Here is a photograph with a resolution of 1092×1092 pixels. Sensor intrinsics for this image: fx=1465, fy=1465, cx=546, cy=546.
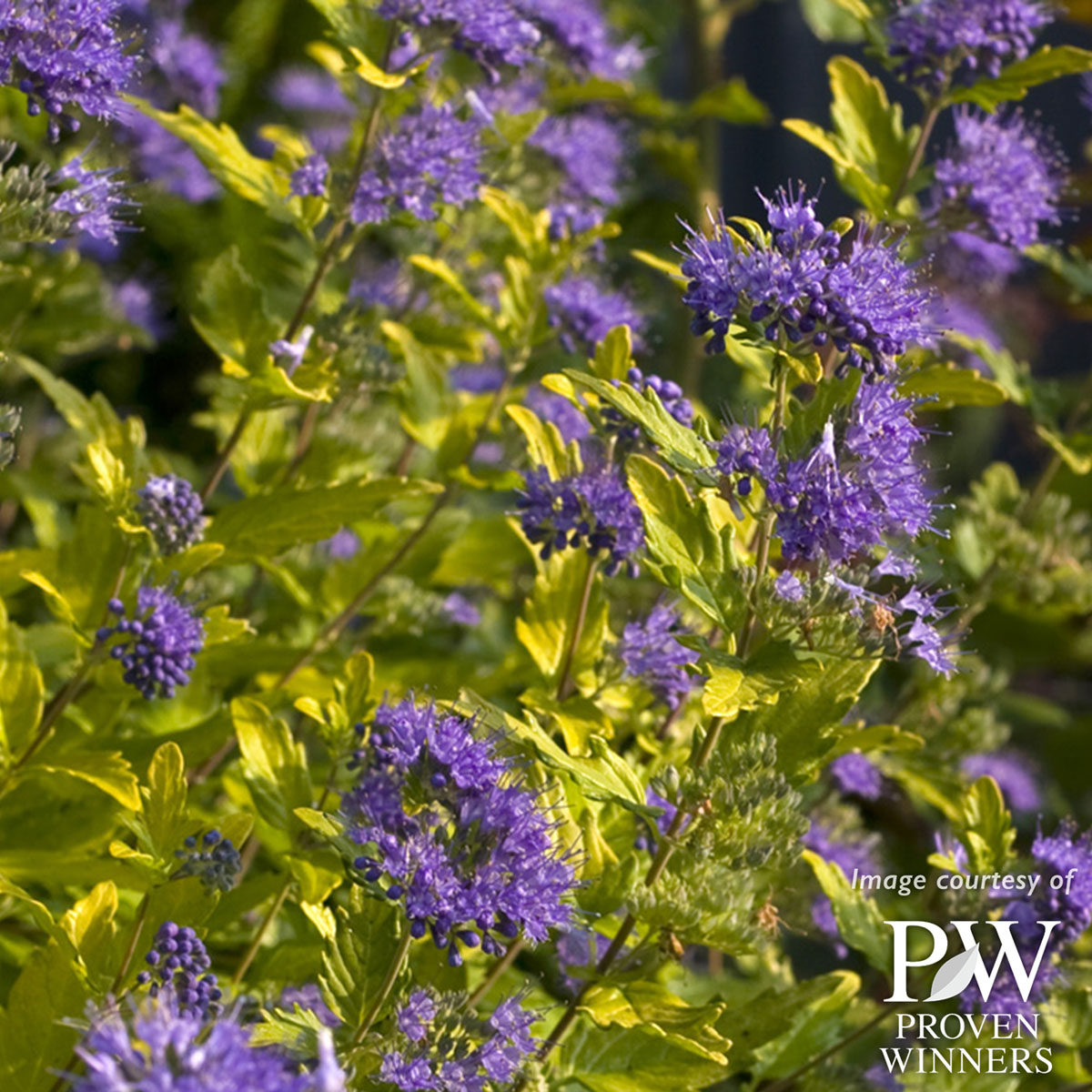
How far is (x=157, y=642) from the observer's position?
1.64 metres

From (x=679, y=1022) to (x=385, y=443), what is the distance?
4.25 ft

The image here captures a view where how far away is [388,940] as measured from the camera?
1414mm

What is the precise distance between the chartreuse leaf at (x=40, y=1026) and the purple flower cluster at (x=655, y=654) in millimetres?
724

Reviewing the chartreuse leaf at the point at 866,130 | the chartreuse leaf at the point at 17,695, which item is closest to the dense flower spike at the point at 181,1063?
the chartreuse leaf at the point at 17,695

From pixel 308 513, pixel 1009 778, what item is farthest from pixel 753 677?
pixel 1009 778

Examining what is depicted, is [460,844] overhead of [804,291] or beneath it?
beneath

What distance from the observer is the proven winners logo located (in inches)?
68.3

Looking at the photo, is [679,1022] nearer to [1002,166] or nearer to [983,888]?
[983,888]

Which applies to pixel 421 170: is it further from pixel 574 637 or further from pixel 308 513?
pixel 574 637

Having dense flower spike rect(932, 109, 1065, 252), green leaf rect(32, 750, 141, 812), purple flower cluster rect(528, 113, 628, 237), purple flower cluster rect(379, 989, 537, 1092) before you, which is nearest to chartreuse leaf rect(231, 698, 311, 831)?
green leaf rect(32, 750, 141, 812)

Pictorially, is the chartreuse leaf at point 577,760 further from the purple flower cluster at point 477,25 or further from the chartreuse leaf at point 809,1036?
the purple flower cluster at point 477,25

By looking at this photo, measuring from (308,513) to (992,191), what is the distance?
3.42ft

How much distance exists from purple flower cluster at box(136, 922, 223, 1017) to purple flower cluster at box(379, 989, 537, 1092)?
0.18m

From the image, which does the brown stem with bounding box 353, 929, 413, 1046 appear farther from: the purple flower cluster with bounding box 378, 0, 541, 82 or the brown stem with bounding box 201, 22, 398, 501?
the purple flower cluster with bounding box 378, 0, 541, 82
